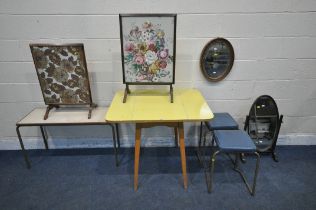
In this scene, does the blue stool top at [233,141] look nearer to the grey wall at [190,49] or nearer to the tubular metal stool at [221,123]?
the tubular metal stool at [221,123]

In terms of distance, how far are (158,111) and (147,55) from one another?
0.52 metres

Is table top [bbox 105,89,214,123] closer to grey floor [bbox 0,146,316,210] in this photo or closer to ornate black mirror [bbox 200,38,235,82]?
ornate black mirror [bbox 200,38,235,82]

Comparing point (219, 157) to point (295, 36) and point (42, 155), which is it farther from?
point (42, 155)

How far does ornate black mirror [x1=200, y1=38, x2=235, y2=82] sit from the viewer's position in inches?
83.3

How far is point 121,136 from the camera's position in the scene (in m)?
2.55

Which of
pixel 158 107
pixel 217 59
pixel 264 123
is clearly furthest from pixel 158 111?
pixel 264 123

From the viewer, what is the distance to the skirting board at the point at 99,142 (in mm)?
2520

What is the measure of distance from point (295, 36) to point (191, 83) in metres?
1.09

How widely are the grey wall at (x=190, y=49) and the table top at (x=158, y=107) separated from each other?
28 cm

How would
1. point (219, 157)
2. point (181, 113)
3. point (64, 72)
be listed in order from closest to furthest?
point (181, 113), point (64, 72), point (219, 157)

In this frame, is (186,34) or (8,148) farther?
(8,148)

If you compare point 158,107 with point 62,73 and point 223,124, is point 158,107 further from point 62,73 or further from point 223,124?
point 62,73

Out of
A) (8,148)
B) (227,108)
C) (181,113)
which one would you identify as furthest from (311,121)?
(8,148)

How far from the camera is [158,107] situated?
1818mm
